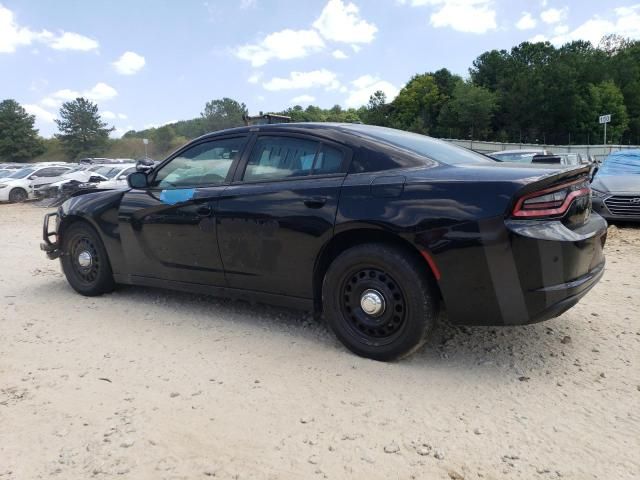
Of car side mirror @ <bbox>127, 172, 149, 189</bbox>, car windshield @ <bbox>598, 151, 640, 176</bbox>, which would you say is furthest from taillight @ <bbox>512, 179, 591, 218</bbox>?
car windshield @ <bbox>598, 151, 640, 176</bbox>

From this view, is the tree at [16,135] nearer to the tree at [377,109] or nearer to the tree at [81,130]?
the tree at [81,130]

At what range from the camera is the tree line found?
222 ft

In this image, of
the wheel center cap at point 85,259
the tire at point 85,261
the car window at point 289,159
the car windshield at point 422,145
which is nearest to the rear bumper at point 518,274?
the car windshield at point 422,145

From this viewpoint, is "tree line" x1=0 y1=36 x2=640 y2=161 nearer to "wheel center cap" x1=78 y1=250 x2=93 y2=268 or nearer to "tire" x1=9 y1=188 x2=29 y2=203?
"tire" x1=9 y1=188 x2=29 y2=203

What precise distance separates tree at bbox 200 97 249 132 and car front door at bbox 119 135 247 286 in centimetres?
8761

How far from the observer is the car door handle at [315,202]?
3.42 metres

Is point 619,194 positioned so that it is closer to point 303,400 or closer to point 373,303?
point 373,303

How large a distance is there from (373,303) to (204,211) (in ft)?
5.23

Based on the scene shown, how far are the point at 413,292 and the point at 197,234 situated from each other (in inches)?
73.7

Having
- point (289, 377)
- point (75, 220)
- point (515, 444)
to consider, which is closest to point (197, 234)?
point (289, 377)

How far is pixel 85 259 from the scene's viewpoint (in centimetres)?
503

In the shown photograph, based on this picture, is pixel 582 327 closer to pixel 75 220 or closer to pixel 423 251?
pixel 423 251

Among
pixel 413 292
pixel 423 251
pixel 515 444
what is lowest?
pixel 515 444

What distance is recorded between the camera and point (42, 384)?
10.4ft
